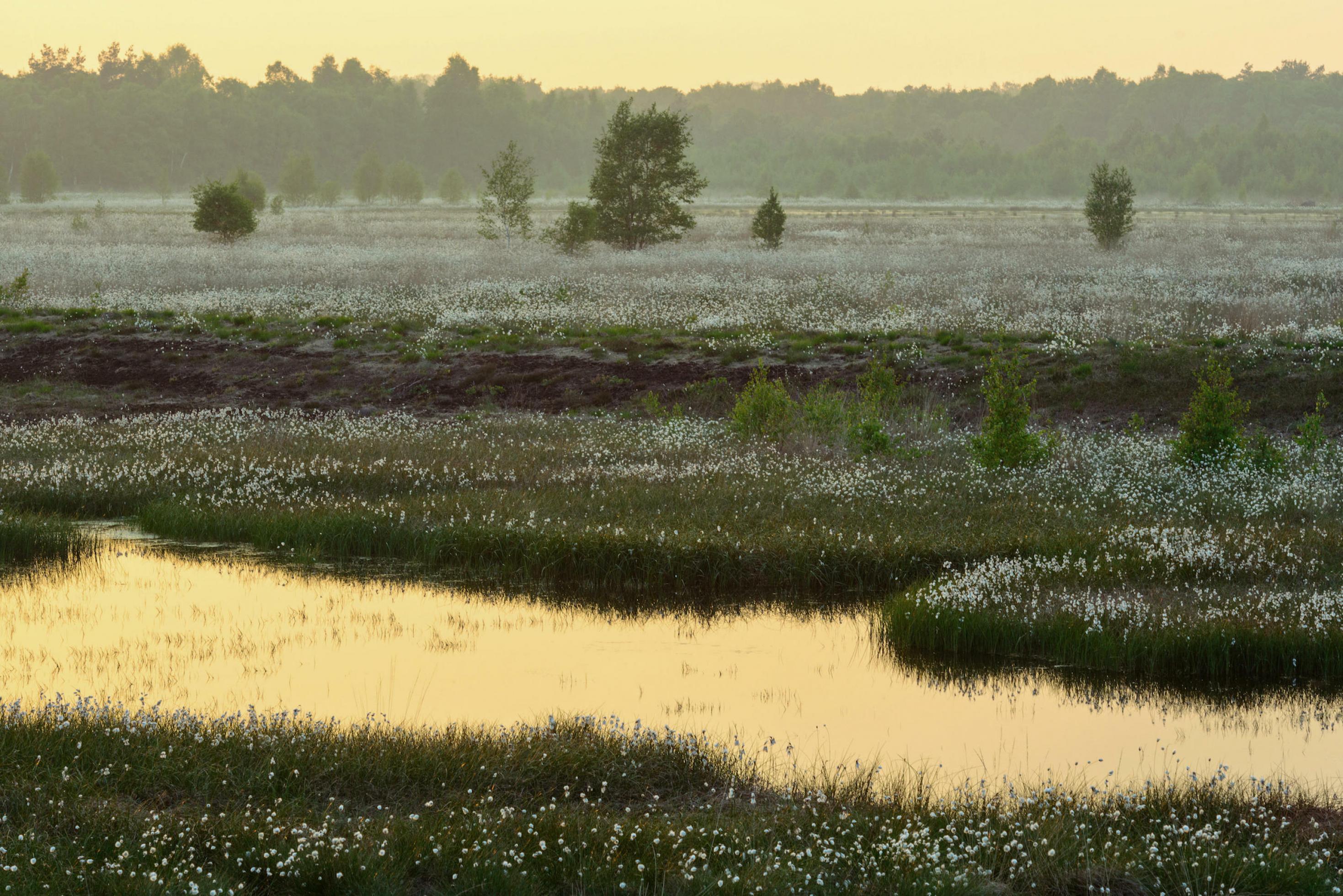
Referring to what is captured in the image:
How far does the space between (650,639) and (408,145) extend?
549 ft

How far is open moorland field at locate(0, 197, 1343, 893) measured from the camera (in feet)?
18.9

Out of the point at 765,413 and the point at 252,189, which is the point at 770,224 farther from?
the point at 252,189

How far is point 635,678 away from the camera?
8992mm

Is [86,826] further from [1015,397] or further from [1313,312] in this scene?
[1313,312]

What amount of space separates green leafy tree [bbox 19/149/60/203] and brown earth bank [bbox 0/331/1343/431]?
82444mm

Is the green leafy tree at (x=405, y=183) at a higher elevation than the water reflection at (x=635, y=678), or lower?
higher

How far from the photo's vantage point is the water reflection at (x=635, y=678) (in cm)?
763

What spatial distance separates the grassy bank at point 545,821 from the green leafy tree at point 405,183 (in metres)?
109

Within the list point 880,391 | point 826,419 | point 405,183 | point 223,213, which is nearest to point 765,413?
point 826,419

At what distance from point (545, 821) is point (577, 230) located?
40.5 m

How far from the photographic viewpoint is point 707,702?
27.6 feet

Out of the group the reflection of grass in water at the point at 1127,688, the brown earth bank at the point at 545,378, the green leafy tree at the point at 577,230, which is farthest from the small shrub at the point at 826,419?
the green leafy tree at the point at 577,230

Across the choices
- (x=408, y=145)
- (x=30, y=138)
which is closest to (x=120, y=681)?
(x=30, y=138)

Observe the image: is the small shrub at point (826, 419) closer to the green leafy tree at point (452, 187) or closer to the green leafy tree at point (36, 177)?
the green leafy tree at point (36, 177)
